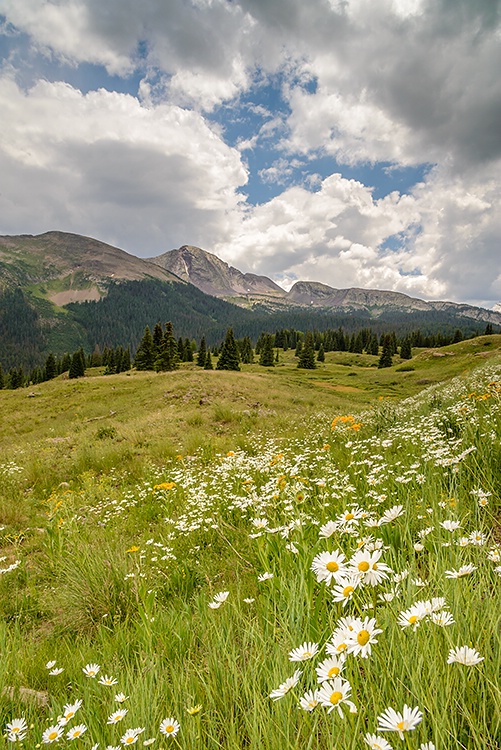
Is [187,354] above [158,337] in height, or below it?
below

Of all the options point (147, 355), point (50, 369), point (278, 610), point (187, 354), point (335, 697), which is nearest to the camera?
point (335, 697)

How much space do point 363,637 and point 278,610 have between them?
1.37 m

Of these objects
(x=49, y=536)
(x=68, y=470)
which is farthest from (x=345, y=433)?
(x=68, y=470)

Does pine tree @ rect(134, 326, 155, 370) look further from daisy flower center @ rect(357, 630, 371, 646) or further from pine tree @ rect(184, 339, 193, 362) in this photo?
daisy flower center @ rect(357, 630, 371, 646)

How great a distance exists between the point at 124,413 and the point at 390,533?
2233 centimetres

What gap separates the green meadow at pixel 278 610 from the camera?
124cm

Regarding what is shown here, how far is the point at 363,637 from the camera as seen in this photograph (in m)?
1.11

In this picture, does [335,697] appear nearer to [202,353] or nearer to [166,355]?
[166,355]

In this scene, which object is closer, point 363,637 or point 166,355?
point 363,637

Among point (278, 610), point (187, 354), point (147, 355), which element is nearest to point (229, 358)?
point (147, 355)

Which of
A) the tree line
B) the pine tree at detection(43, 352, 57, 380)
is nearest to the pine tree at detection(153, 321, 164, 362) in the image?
the tree line

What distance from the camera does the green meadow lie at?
1238 mm

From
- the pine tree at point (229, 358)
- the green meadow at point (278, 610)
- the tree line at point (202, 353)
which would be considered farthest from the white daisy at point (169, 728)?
the pine tree at point (229, 358)

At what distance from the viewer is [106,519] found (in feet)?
20.6
